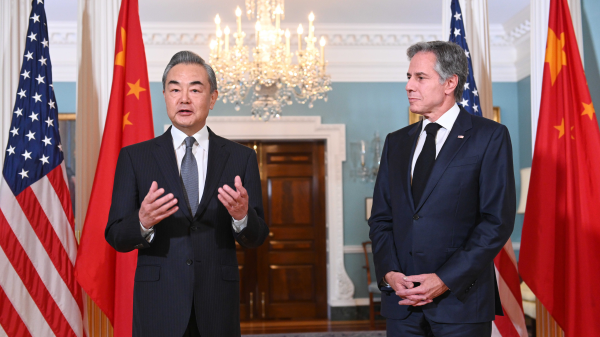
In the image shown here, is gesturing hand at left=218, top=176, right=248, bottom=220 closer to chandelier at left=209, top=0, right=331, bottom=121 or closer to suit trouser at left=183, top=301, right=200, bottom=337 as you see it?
suit trouser at left=183, top=301, right=200, bottom=337

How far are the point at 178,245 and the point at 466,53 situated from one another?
7.37 ft

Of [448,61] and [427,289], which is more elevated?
[448,61]

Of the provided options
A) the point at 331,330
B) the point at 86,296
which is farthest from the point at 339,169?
the point at 86,296

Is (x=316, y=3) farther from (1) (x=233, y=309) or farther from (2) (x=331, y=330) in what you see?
(1) (x=233, y=309)

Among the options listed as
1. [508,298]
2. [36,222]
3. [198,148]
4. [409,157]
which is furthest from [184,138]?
[508,298]

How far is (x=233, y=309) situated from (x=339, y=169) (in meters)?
4.67

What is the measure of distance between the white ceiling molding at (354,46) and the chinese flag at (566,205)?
3305 millimetres

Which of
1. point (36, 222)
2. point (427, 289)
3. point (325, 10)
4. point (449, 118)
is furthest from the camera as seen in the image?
point (325, 10)

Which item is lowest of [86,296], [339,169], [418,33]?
[86,296]

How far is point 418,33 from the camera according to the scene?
246 inches

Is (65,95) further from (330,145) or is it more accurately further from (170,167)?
(170,167)

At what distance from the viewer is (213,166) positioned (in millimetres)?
1762

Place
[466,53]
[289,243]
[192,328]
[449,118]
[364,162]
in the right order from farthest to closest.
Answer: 1. [289,243]
2. [364,162]
3. [466,53]
4. [449,118]
5. [192,328]

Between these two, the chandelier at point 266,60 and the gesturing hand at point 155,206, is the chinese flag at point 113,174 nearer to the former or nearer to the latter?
the gesturing hand at point 155,206
